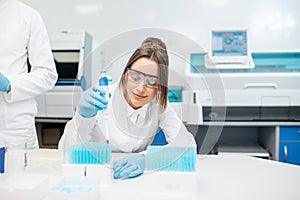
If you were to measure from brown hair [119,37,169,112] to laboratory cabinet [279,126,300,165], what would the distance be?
1.61m

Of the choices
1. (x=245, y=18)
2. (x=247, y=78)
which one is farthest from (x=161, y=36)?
(x=245, y=18)

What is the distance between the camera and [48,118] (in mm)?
2305

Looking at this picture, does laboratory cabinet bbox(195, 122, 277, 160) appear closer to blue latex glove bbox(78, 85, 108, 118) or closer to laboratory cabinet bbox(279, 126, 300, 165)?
laboratory cabinet bbox(279, 126, 300, 165)

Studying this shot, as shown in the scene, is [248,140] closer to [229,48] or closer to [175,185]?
[229,48]

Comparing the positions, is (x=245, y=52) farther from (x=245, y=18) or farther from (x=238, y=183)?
(x=238, y=183)

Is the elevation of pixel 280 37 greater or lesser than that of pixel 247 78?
greater

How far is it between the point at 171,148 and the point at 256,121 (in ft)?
4.76

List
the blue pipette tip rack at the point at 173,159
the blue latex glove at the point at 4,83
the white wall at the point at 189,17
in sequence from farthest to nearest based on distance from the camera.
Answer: the white wall at the point at 189,17 → the blue latex glove at the point at 4,83 → the blue pipette tip rack at the point at 173,159

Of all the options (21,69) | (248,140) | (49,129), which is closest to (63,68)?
(49,129)

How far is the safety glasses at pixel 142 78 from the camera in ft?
2.30

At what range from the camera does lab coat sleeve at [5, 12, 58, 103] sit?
1.24 metres

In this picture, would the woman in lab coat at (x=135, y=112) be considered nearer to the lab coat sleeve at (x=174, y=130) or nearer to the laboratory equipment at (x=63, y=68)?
the lab coat sleeve at (x=174, y=130)

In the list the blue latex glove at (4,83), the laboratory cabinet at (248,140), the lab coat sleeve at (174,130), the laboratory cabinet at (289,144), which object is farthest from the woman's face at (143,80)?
the laboratory cabinet at (289,144)

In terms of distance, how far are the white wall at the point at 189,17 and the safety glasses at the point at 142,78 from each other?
1.89 metres
